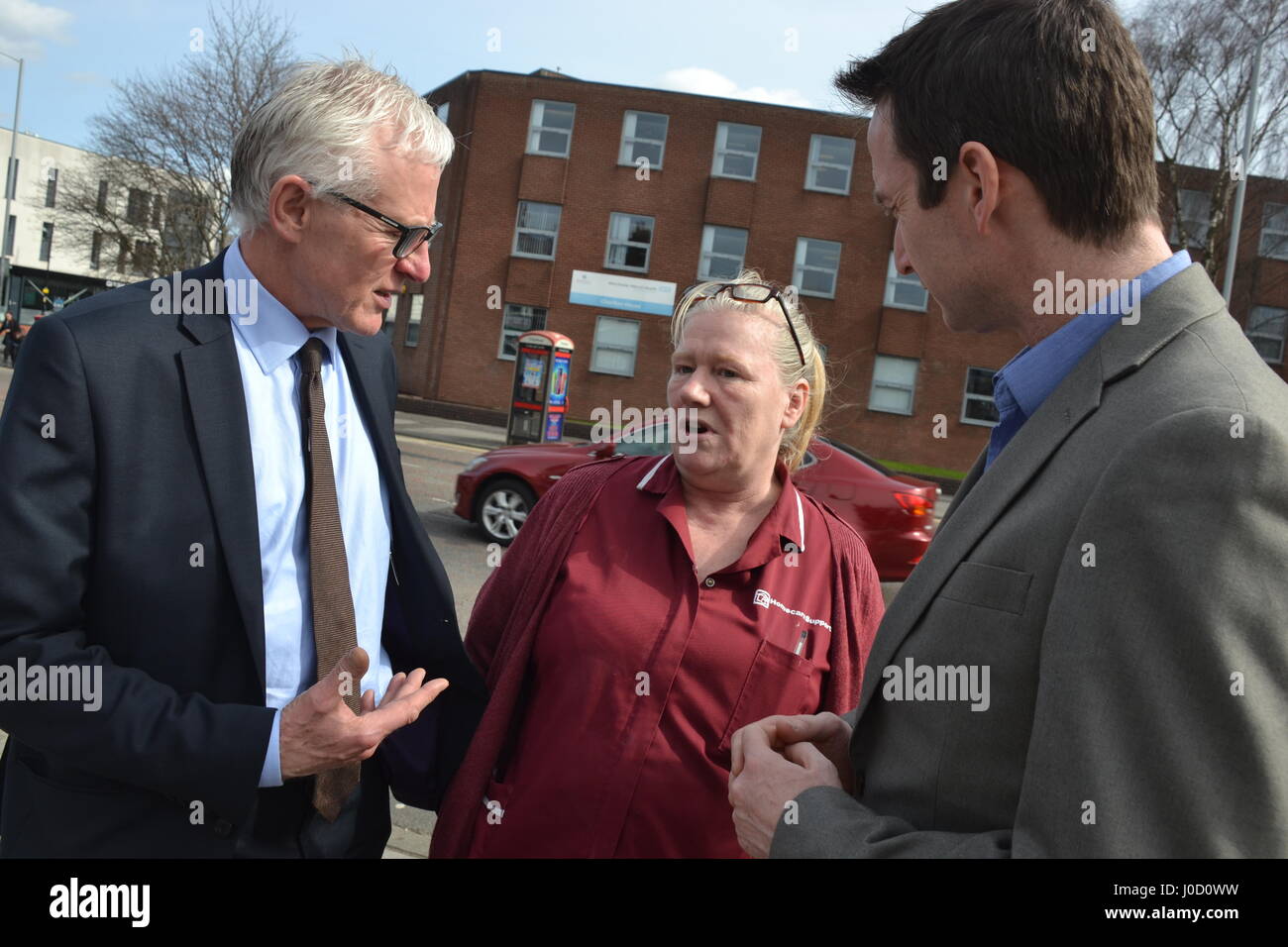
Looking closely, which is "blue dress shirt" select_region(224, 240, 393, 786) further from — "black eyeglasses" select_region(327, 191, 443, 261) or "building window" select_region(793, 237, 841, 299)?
"building window" select_region(793, 237, 841, 299)

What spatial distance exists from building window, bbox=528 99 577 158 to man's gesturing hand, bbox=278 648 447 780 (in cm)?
2959

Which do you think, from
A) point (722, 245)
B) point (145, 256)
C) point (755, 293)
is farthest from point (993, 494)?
point (145, 256)

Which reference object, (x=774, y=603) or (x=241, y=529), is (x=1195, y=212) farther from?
(x=241, y=529)

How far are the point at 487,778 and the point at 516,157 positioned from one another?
29655mm

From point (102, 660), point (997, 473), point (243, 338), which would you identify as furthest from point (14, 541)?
point (997, 473)

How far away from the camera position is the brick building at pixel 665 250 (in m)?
28.5

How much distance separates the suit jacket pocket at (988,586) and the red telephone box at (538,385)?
65.7 feet

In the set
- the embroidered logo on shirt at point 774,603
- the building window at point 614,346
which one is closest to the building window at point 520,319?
the building window at point 614,346

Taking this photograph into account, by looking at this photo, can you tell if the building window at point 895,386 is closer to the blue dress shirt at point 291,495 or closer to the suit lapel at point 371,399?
the suit lapel at point 371,399

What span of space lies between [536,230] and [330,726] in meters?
29.3

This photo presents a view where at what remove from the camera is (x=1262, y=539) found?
1011 millimetres

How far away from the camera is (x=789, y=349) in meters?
2.70
